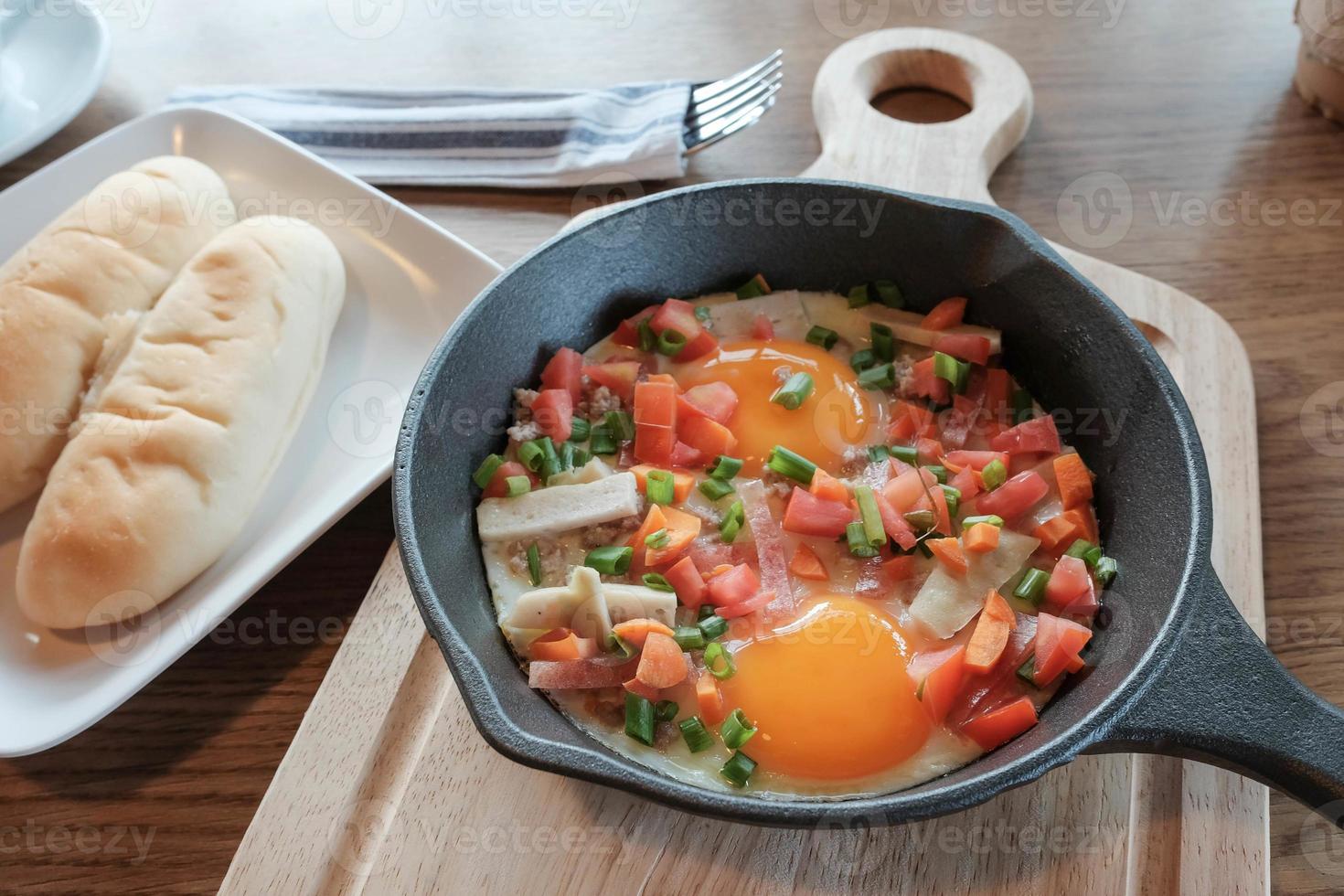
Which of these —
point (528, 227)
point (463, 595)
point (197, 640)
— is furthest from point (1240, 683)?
point (528, 227)

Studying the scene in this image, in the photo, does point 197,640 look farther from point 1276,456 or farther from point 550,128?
point 1276,456

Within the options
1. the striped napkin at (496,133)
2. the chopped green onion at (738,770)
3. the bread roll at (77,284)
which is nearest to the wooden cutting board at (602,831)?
the chopped green onion at (738,770)

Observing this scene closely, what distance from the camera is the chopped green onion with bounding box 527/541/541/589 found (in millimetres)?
2016

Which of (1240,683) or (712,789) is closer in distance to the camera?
(1240,683)

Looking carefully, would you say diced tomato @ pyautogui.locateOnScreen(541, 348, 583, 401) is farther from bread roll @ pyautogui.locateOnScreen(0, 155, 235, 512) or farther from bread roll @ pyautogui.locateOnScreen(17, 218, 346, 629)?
bread roll @ pyautogui.locateOnScreen(0, 155, 235, 512)

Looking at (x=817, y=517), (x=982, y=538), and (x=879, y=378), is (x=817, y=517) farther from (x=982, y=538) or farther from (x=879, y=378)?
(x=879, y=378)

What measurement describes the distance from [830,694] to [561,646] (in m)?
0.53

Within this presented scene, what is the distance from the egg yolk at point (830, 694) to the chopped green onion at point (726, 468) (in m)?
0.35

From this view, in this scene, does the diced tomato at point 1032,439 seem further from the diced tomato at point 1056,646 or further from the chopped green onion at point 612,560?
the chopped green onion at point 612,560

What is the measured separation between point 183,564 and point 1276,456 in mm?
2629

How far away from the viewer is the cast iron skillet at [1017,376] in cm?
151

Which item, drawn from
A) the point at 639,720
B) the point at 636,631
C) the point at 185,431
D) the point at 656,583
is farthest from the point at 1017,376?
the point at 185,431

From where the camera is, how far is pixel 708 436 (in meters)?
2.21

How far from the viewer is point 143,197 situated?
272 centimetres
